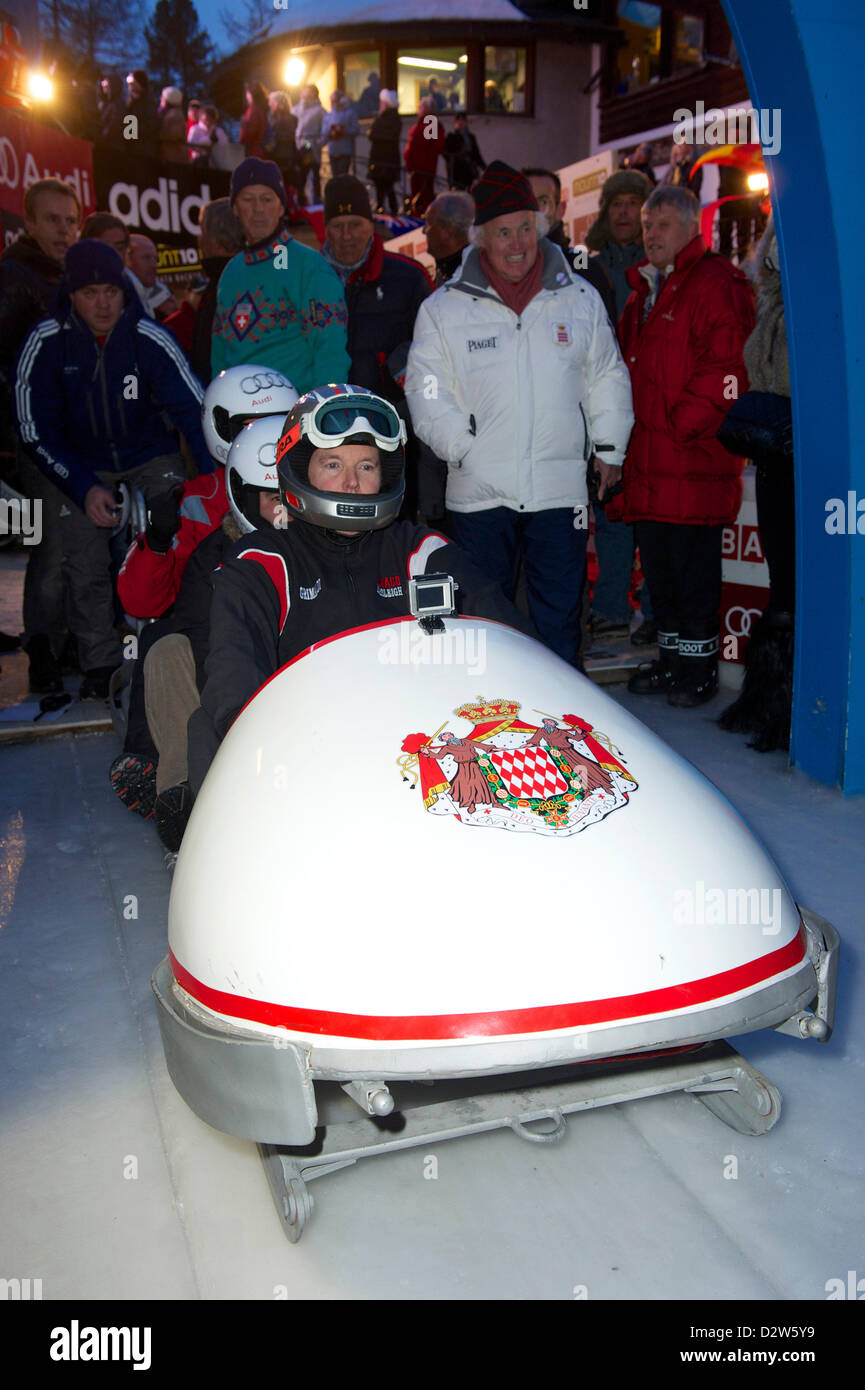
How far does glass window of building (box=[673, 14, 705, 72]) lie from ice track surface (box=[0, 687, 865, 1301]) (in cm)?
1706

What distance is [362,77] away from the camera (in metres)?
22.4

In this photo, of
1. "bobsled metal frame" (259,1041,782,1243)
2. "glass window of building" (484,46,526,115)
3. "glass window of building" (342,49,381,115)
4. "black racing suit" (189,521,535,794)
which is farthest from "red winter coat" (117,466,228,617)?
"glass window of building" (342,49,381,115)

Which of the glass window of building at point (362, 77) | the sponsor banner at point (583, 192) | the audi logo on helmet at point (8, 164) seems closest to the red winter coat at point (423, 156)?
the sponsor banner at point (583, 192)

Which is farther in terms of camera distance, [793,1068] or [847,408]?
[847,408]

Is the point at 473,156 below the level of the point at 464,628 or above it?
above

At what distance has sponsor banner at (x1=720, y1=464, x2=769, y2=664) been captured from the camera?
4.46 m

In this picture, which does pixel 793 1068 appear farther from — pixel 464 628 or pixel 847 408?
pixel 847 408

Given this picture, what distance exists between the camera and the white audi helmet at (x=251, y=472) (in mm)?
2957

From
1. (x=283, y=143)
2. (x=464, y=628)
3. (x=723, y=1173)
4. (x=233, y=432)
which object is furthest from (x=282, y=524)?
(x=283, y=143)

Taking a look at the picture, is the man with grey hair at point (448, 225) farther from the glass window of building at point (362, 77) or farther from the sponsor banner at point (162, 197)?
the glass window of building at point (362, 77)

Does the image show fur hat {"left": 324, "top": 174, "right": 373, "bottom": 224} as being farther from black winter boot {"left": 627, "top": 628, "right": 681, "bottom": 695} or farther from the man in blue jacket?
black winter boot {"left": 627, "top": 628, "right": 681, "bottom": 695}

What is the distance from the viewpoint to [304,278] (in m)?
4.21

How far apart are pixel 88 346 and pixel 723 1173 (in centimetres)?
385

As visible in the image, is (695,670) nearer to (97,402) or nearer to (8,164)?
(97,402)
